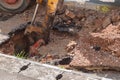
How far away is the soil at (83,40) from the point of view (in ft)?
18.6

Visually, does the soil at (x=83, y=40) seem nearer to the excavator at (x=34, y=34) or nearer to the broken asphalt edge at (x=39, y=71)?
the excavator at (x=34, y=34)

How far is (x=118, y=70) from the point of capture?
18.1 feet

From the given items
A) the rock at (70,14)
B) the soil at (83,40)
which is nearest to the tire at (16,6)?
the soil at (83,40)

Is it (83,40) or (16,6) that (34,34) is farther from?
(16,6)

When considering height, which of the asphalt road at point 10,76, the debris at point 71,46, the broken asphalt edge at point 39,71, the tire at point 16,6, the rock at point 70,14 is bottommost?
the asphalt road at point 10,76

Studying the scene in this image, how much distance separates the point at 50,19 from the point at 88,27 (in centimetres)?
113

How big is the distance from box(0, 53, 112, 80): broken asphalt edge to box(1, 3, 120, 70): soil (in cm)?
39

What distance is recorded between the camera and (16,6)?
8484 mm

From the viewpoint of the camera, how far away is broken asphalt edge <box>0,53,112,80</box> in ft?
16.7

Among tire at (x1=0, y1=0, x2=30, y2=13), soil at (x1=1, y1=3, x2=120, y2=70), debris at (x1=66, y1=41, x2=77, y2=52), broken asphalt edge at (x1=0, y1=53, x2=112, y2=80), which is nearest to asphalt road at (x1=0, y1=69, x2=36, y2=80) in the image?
broken asphalt edge at (x1=0, y1=53, x2=112, y2=80)

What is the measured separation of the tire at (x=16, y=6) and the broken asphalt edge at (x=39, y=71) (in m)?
3.09

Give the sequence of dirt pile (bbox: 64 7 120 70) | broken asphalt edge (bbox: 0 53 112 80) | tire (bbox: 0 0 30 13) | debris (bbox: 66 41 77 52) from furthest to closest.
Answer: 1. tire (bbox: 0 0 30 13)
2. debris (bbox: 66 41 77 52)
3. dirt pile (bbox: 64 7 120 70)
4. broken asphalt edge (bbox: 0 53 112 80)

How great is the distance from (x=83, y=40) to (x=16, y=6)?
9.01 ft

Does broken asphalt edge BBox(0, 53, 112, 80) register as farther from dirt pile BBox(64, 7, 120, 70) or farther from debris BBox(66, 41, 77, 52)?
debris BBox(66, 41, 77, 52)
